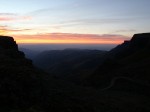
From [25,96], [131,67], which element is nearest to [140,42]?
[131,67]

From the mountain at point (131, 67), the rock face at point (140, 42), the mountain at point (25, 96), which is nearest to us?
the mountain at point (25, 96)

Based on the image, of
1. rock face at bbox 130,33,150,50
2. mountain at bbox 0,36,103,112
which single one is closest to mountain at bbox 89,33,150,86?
rock face at bbox 130,33,150,50

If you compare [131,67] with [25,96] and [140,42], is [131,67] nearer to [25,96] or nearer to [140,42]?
[140,42]

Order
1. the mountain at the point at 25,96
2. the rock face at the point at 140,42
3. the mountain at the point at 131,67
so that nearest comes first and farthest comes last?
the mountain at the point at 25,96
the mountain at the point at 131,67
the rock face at the point at 140,42

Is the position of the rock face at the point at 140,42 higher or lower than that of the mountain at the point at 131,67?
higher

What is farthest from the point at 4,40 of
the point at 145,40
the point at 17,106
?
the point at 145,40

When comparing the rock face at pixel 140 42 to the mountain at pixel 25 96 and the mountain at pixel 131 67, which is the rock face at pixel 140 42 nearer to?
the mountain at pixel 131 67

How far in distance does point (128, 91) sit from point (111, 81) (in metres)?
14.9

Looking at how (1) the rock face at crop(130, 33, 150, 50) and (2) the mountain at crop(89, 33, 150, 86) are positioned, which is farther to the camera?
(1) the rock face at crop(130, 33, 150, 50)

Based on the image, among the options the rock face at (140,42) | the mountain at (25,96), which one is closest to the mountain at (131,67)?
the rock face at (140,42)

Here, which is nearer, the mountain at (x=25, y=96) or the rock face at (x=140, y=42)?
the mountain at (x=25, y=96)

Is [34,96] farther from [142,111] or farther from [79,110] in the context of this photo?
[142,111]

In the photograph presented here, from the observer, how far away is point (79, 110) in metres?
42.9

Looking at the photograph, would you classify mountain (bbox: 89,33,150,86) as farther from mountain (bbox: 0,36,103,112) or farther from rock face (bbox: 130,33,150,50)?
mountain (bbox: 0,36,103,112)
